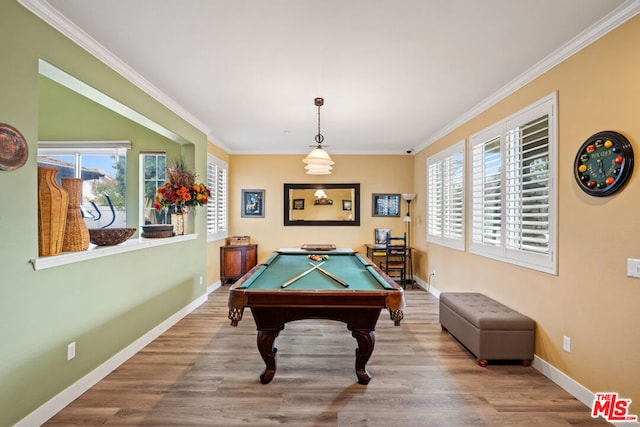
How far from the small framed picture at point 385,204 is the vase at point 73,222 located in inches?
196

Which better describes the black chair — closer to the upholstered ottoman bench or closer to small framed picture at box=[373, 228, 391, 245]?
small framed picture at box=[373, 228, 391, 245]

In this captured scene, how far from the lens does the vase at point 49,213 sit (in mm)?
2010

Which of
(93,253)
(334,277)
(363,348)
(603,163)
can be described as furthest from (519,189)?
(93,253)

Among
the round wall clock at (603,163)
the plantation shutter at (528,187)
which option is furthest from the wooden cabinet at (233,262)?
the round wall clock at (603,163)

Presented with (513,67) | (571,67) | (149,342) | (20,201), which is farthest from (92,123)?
(571,67)

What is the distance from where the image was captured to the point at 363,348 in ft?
7.94

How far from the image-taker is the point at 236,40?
2.27 m

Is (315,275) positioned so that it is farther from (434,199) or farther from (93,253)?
(434,199)

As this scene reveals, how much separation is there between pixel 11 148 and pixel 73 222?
704 mm

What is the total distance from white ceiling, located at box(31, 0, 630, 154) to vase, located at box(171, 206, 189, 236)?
1.31 m

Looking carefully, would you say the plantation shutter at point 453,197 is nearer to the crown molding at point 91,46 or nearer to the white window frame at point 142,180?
the crown molding at point 91,46

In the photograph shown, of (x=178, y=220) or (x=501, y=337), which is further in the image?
(x=178, y=220)

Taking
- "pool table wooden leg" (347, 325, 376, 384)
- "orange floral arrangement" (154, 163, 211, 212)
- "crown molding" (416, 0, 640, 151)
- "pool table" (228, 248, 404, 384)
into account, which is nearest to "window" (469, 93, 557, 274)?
"crown molding" (416, 0, 640, 151)

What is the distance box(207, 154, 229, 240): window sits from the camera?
518 cm
